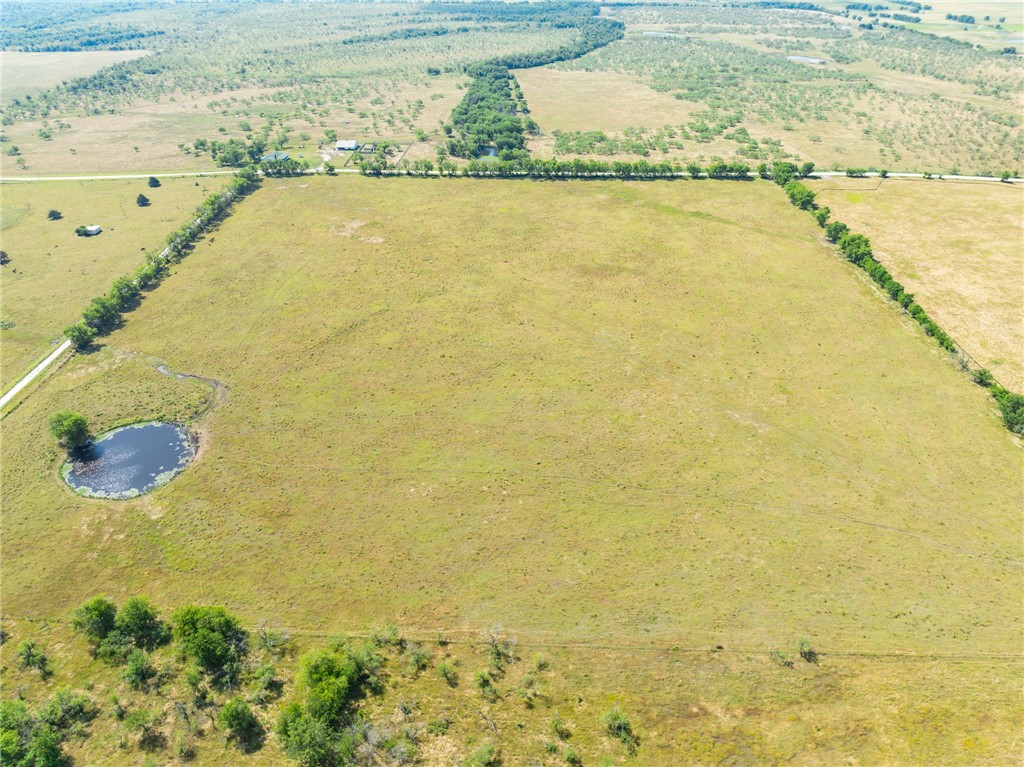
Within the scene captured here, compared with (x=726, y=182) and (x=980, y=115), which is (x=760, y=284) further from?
(x=980, y=115)

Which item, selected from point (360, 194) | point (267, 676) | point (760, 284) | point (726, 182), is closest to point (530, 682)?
point (267, 676)

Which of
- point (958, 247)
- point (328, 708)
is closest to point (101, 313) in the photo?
point (328, 708)

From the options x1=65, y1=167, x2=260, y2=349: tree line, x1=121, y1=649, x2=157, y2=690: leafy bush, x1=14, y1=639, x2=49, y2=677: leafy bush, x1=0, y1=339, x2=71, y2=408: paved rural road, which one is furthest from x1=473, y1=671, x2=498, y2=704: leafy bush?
x1=65, y1=167, x2=260, y2=349: tree line

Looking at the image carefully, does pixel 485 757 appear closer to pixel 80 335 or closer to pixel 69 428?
pixel 69 428

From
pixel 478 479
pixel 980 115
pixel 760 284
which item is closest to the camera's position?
pixel 478 479

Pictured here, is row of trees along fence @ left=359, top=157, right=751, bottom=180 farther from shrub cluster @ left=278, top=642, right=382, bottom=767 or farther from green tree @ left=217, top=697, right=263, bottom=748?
green tree @ left=217, top=697, right=263, bottom=748

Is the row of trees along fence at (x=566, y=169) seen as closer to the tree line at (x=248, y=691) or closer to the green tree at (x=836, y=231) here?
the green tree at (x=836, y=231)
